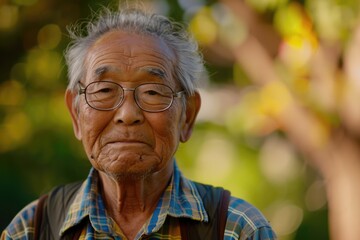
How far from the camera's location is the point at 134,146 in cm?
219

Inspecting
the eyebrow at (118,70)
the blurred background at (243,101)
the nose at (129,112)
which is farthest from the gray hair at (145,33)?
the blurred background at (243,101)

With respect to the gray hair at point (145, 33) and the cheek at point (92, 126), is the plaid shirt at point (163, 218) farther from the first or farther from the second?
the gray hair at point (145, 33)

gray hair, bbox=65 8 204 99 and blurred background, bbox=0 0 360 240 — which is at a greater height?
blurred background, bbox=0 0 360 240

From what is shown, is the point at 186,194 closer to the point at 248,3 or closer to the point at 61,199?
the point at 61,199

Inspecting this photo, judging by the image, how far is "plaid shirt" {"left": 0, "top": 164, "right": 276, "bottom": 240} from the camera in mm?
2250

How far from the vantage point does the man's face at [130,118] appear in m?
2.19

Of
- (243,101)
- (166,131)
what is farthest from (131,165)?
(243,101)

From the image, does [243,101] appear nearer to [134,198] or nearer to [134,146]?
[134,198]

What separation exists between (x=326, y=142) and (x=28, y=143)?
8.92 ft

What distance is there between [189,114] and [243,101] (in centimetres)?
333

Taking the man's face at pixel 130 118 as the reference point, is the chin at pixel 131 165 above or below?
below

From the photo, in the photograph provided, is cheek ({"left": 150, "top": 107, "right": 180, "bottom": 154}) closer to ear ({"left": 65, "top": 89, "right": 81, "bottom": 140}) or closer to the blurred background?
ear ({"left": 65, "top": 89, "right": 81, "bottom": 140})

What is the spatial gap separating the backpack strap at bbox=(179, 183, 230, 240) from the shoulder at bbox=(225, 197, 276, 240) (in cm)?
2

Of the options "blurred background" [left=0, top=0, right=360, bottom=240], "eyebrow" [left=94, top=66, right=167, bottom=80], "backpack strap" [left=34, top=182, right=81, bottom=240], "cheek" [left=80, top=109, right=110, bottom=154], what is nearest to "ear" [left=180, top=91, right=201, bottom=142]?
"eyebrow" [left=94, top=66, right=167, bottom=80]
